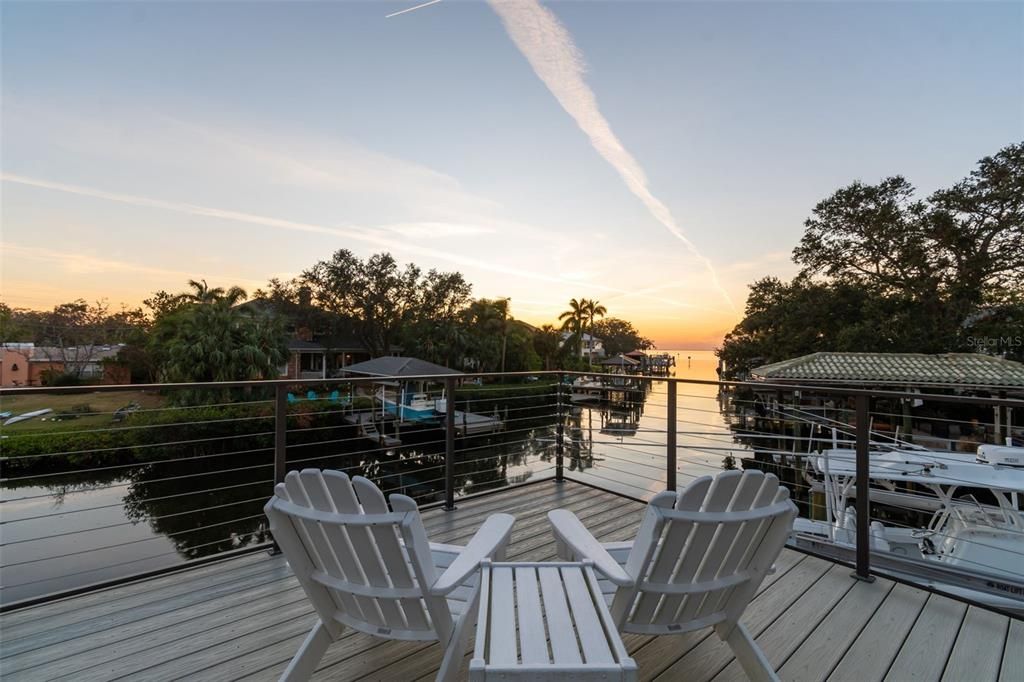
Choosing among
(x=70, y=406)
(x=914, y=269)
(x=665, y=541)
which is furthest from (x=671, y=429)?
(x=70, y=406)

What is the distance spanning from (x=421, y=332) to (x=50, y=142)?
73.8 ft

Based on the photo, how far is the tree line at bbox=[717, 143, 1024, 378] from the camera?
624 inches

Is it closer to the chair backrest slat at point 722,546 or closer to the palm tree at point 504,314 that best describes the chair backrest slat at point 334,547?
the chair backrest slat at point 722,546

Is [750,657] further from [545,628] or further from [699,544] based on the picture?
[545,628]

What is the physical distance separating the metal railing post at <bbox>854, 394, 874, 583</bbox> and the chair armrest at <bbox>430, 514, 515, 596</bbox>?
193 centimetres

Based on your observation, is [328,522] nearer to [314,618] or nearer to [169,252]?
[314,618]

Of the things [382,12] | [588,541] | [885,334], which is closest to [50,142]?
[382,12]

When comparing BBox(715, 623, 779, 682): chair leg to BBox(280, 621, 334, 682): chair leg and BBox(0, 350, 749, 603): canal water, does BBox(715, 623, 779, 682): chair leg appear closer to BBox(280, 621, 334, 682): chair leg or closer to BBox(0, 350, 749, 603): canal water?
BBox(280, 621, 334, 682): chair leg

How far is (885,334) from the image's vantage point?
16734mm

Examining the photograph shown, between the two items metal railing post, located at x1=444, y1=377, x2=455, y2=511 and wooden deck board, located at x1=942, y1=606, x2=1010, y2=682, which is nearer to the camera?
wooden deck board, located at x1=942, y1=606, x2=1010, y2=682

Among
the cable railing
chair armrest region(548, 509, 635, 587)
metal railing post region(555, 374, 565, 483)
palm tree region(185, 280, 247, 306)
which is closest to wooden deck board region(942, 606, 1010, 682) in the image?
the cable railing

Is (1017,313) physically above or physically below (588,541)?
above

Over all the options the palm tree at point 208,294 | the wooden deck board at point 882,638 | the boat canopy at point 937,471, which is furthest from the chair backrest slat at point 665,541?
the palm tree at point 208,294

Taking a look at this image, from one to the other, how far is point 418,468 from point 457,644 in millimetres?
12418
